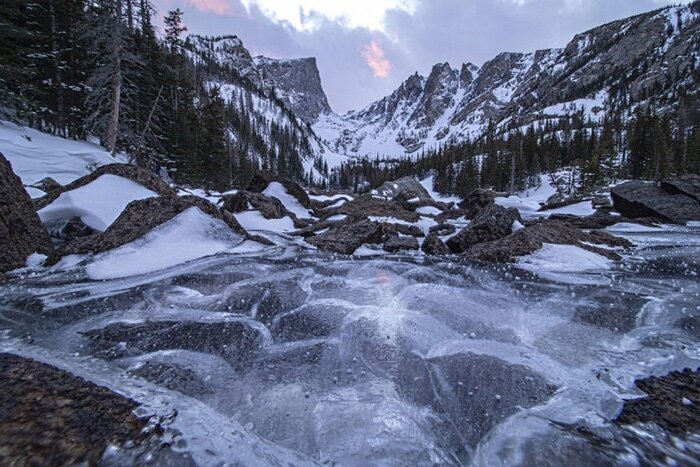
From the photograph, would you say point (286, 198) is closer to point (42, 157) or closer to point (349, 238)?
point (349, 238)

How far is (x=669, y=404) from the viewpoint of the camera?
199 cm

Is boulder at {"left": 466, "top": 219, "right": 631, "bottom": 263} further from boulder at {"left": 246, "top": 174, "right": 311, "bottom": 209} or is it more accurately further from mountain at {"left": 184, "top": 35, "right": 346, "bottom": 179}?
mountain at {"left": 184, "top": 35, "right": 346, "bottom": 179}

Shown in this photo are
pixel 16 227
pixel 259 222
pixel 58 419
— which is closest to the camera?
pixel 58 419

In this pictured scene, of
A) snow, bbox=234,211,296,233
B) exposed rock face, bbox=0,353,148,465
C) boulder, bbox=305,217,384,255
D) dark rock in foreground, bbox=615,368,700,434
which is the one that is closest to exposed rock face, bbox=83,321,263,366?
exposed rock face, bbox=0,353,148,465

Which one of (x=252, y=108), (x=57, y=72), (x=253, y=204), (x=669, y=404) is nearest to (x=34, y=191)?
(x=253, y=204)

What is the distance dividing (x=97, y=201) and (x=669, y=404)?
9.09 meters

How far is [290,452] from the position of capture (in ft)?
5.37

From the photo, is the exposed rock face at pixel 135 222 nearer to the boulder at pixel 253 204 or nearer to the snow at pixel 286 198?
the boulder at pixel 253 204

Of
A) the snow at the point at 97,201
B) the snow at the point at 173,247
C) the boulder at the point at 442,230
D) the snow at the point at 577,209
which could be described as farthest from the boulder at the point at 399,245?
the snow at the point at 577,209

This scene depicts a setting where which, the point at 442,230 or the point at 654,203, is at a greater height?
the point at 654,203

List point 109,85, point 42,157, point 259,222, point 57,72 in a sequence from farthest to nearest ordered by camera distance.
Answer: point 57,72 → point 109,85 → point 42,157 → point 259,222

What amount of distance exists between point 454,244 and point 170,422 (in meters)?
7.35

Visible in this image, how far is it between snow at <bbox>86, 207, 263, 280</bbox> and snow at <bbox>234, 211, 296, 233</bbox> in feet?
12.6

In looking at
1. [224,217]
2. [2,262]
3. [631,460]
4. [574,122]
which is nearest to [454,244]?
[224,217]
